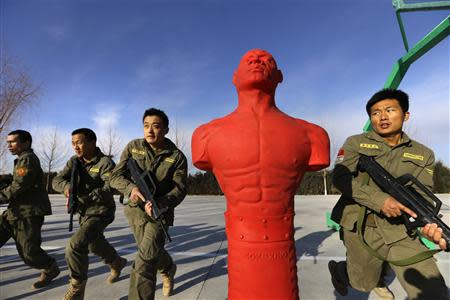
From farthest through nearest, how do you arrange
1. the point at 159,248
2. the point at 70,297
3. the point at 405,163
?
the point at 70,297 < the point at 159,248 < the point at 405,163

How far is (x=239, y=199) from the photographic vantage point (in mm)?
1496

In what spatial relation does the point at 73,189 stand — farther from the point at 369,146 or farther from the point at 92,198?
the point at 369,146

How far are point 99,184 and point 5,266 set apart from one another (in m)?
1.79

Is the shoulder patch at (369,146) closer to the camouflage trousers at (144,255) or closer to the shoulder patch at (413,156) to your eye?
the shoulder patch at (413,156)

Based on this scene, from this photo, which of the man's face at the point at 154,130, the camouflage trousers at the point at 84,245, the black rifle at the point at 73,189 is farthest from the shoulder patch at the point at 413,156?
the black rifle at the point at 73,189

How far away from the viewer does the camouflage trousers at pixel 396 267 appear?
184 centimetres

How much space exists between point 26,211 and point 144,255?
149cm

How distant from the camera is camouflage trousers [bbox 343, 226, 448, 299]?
6.03 ft

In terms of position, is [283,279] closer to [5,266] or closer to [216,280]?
[216,280]

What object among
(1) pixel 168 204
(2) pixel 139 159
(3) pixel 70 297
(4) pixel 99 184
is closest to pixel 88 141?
(4) pixel 99 184

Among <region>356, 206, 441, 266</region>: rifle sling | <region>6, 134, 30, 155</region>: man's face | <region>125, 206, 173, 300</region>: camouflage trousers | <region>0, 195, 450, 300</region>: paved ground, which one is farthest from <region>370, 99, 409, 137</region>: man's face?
<region>6, 134, 30, 155</region>: man's face

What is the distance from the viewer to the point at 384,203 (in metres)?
1.88

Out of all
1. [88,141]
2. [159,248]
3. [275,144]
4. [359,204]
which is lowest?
[159,248]

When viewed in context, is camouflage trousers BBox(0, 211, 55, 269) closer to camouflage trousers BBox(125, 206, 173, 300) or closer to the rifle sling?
camouflage trousers BBox(125, 206, 173, 300)
